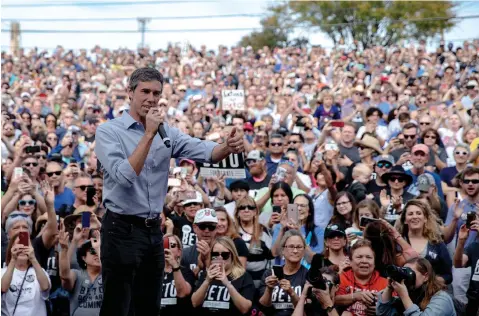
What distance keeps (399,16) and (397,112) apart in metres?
35.2

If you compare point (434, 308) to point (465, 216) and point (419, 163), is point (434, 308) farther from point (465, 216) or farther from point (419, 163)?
point (419, 163)

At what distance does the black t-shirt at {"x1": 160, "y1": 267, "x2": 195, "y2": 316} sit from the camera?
27.1ft

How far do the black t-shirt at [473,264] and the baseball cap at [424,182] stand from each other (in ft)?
4.19

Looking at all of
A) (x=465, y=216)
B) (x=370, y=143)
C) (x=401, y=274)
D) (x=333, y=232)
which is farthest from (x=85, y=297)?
(x=370, y=143)

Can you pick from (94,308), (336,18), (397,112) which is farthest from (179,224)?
(336,18)

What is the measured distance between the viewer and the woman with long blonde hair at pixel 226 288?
8055 millimetres

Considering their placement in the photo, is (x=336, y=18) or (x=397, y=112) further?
(x=336, y=18)

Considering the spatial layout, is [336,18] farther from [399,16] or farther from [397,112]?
[397,112]

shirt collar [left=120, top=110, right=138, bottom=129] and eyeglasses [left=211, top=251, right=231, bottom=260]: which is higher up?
shirt collar [left=120, top=110, right=138, bottom=129]

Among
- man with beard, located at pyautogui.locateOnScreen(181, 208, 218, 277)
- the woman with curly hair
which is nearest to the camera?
the woman with curly hair

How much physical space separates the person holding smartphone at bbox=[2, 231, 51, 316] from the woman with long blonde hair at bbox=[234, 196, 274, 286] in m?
1.97

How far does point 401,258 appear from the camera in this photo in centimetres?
778

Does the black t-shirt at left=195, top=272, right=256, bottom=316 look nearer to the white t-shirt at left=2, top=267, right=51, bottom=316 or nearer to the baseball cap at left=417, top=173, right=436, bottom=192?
the white t-shirt at left=2, top=267, right=51, bottom=316

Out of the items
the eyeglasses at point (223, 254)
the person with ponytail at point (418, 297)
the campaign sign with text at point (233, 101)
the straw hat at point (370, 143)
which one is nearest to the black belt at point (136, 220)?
the person with ponytail at point (418, 297)
